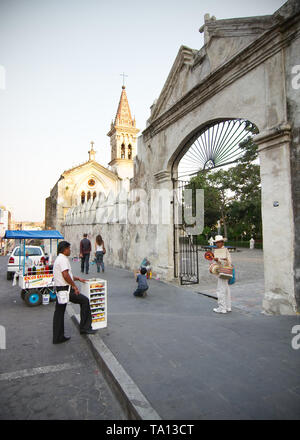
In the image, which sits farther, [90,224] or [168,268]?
[90,224]

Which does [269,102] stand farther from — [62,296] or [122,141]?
[122,141]

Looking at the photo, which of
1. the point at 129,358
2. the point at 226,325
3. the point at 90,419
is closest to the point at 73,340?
the point at 129,358

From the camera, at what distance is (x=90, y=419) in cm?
261

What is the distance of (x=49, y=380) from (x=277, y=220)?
4684 millimetres

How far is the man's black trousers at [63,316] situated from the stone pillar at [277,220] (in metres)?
3.53

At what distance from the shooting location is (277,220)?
17.4ft

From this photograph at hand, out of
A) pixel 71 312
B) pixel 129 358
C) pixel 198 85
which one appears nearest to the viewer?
pixel 129 358

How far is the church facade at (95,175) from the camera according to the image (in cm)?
3723

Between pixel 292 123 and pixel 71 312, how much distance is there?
6174 mm

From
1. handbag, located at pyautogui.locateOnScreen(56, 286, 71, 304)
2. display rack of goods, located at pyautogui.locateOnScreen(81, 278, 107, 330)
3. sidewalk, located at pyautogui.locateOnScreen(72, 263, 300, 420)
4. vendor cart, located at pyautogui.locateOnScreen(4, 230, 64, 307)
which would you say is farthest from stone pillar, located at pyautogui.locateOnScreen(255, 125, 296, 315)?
vendor cart, located at pyautogui.locateOnScreen(4, 230, 64, 307)

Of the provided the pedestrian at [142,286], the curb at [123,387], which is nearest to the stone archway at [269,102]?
the pedestrian at [142,286]

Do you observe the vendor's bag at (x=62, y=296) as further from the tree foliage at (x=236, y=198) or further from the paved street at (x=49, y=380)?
the tree foliage at (x=236, y=198)
